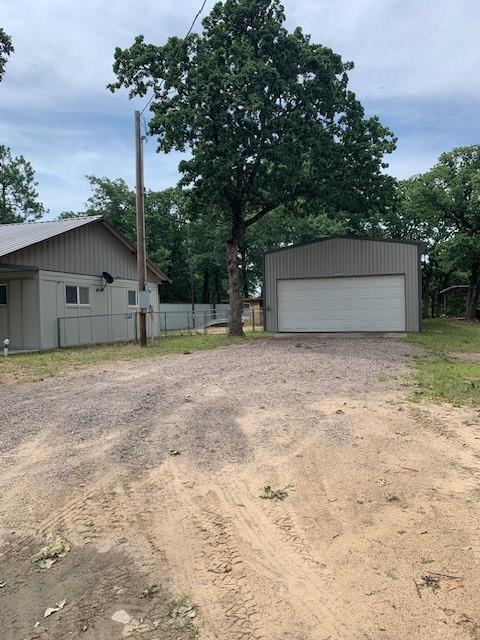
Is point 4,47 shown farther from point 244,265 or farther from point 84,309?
point 244,265

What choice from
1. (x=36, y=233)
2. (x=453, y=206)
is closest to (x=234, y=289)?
(x=36, y=233)

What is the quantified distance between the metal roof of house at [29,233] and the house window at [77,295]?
6.27 feet

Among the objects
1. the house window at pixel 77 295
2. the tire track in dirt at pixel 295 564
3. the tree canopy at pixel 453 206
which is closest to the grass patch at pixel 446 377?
the tire track in dirt at pixel 295 564

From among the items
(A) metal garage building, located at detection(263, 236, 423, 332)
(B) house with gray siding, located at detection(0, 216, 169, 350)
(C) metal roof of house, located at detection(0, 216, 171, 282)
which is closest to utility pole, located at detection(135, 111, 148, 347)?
(B) house with gray siding, located at detection(0, 216, 169, 350)

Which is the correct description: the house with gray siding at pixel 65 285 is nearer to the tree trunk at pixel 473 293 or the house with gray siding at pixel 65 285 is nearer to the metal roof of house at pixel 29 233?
the metal roof of house at pixel 29 233

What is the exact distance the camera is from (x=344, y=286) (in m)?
19.9

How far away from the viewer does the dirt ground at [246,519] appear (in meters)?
2.46

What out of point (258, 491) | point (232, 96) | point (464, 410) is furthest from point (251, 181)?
point (258, 491)

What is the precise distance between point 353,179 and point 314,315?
Result: 5.22 m

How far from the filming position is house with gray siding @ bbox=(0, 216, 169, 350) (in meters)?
16.3

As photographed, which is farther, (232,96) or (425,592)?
(232,96)

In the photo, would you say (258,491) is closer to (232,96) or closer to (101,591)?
(101,591)

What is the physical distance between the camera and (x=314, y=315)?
2027 cm

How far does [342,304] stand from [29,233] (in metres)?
11.5
